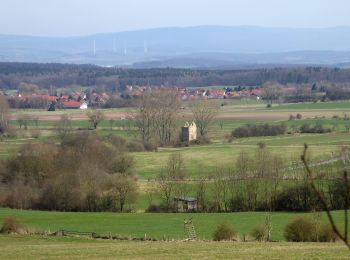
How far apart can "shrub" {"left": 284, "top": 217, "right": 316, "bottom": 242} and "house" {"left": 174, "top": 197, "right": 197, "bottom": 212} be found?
1094 centimetres

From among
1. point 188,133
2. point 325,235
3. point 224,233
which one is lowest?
point 188,133

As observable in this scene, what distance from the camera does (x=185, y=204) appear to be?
3192 cm

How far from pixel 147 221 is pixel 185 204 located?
15.4 feet

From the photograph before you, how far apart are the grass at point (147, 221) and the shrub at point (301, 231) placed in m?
0.90

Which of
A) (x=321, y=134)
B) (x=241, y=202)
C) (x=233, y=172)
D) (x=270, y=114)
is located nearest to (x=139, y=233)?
(x=241, y=202)

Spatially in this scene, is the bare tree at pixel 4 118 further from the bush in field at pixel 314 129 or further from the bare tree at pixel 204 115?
the bush in field at pixel 314 129

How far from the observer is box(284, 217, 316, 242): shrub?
20.6m

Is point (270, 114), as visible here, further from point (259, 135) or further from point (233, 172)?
point (233, 172)

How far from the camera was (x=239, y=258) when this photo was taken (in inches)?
568

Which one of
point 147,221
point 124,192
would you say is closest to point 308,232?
point 147,221

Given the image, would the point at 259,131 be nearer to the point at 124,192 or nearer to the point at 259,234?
the point at 124,192

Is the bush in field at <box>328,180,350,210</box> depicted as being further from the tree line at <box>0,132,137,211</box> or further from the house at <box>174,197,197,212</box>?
the tree line at <box>0,132,137,211</box>

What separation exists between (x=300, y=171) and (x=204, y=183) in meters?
5.29

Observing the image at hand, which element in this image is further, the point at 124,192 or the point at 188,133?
the point at 188,133
